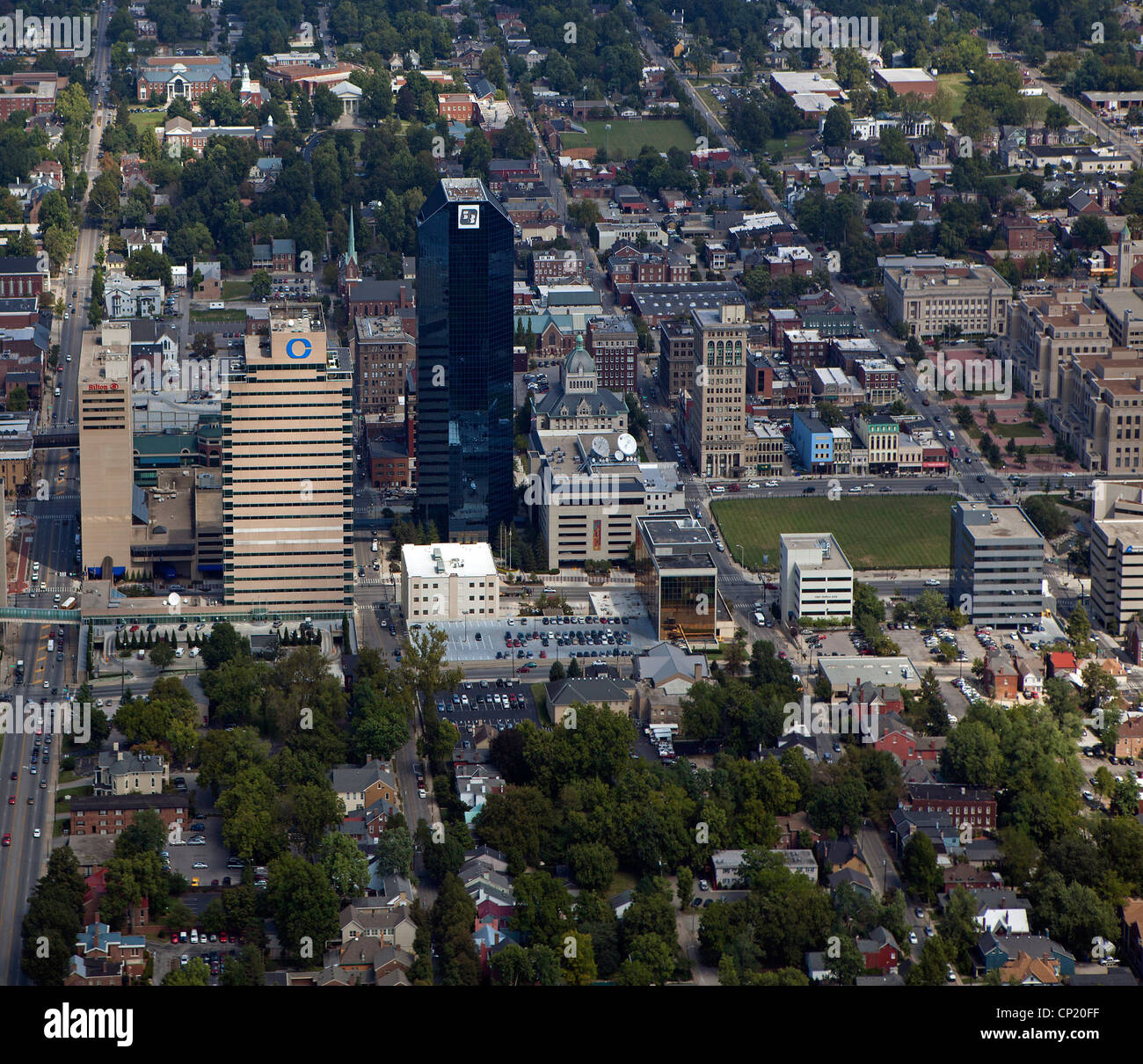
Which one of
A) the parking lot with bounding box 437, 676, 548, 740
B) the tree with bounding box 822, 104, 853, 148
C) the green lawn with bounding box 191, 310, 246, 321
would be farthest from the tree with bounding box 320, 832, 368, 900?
the tree with bounding box 822, 104, 853, 148

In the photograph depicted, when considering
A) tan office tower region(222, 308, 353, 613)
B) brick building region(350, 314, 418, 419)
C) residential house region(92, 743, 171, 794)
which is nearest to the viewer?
residential house region(92, 743, 171, 794)

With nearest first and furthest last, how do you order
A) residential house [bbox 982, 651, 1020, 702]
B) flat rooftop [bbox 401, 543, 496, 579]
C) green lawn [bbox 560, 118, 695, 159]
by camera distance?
residential house [bbox 982, 651, 1020, 702] < flat rooftop [bbox 401, 543, 496, 579] < green lawn [bbox 560, 118, 695, 159]

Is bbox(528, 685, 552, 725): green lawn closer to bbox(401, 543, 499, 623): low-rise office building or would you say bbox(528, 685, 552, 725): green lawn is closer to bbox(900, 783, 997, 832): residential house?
bbox(401, 543, 499, 623): low-rise office building

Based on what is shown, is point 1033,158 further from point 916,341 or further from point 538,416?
point 538,416

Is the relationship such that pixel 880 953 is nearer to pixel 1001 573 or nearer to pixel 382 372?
pixel 1001 573
